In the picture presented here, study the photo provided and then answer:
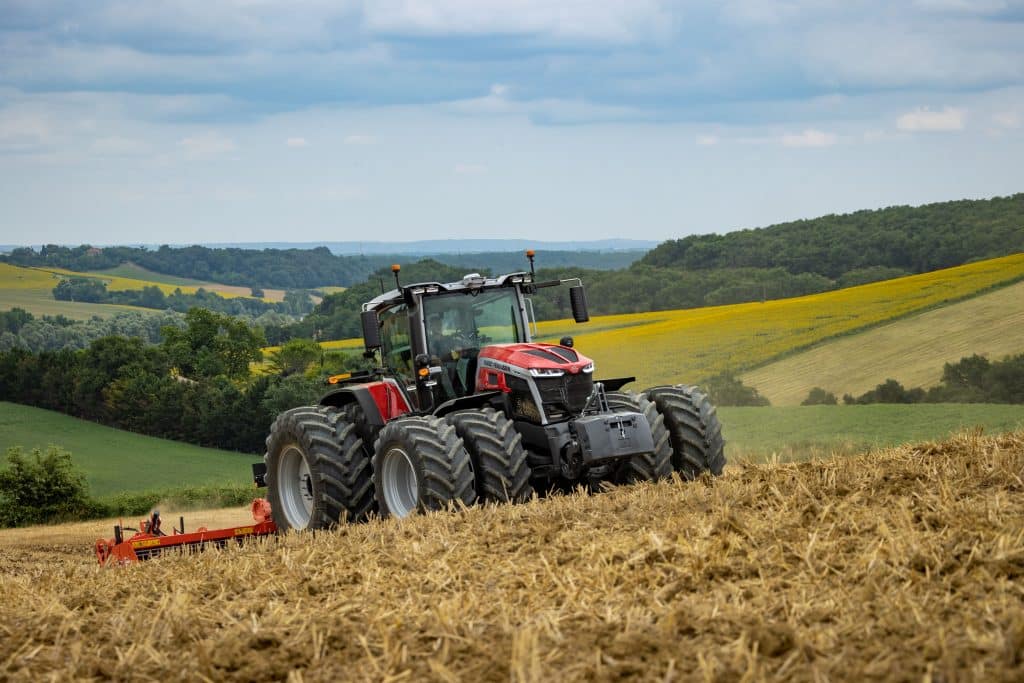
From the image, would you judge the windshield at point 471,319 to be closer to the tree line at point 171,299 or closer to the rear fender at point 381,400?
the rear fender at point 381,400

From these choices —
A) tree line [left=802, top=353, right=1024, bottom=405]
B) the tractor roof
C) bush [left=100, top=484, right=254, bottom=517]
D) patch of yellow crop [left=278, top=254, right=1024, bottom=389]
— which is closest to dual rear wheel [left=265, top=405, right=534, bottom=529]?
the tractor roof

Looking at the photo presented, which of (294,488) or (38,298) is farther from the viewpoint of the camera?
(38,298)

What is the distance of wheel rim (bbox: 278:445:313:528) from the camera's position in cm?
1233

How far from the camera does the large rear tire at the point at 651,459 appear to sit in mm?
10859

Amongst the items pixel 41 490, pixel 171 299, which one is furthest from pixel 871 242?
pixel 171 299

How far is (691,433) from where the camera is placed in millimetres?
11508

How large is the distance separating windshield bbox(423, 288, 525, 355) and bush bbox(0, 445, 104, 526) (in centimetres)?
2033

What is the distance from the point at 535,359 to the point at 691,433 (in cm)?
171

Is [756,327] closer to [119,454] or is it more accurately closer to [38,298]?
[119,454]

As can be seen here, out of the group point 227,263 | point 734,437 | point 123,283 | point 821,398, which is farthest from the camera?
point 227,263

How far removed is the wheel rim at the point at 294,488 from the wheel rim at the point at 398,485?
66.6 inches

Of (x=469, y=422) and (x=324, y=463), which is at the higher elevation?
(x=469, y=422)

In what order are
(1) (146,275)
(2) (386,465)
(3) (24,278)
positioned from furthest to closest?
(1) (146,275)
(3) (24,278)
(2) (386,465)

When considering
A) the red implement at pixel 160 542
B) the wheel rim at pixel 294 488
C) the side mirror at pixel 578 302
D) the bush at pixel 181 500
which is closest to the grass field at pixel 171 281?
the bush at pixel 181 500
